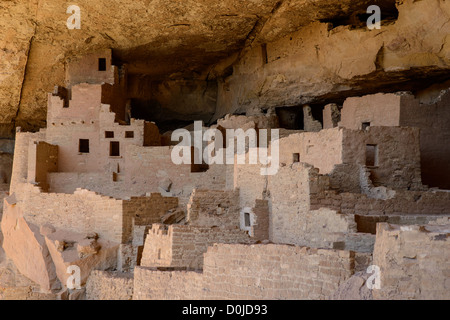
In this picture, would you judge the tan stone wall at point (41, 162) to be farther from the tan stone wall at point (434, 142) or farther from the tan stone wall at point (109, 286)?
the tan stone wall at point (434, 142)

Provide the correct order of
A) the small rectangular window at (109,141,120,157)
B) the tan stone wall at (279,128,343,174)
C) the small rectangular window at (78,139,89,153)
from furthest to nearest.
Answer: the small rectangular window at (78,139,89,153), the small rectangular window at (109,141,120,157), the tan stone wall at (279,128,343,174)

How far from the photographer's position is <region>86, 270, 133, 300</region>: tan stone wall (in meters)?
10.0

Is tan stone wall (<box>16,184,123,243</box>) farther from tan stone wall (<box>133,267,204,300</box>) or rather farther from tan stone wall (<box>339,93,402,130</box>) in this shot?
tan stone wall (<box>339,93,402,130</box>)

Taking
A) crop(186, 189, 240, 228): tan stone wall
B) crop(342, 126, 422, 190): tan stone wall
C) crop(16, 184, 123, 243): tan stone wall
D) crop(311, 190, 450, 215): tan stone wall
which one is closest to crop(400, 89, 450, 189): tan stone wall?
crop(342, 126, 422, 190): tan stone wall

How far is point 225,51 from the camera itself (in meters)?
19.7

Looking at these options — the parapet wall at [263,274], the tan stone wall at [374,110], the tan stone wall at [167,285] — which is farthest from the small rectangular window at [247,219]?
the tan stone wall at [374,110]

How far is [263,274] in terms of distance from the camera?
6.98 m

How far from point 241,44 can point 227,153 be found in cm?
562

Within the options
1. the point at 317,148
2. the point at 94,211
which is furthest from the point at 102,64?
the point at 317,148

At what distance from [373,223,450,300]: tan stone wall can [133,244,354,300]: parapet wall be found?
0.69m

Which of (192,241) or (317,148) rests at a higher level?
(317,148)

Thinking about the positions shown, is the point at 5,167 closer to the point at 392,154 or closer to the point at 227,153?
the point at 227,153

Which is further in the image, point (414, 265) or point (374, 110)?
point (374, 110)

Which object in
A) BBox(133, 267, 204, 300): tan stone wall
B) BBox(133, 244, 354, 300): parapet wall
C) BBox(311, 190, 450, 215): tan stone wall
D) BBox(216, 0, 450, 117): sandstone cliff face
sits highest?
BBox(216, 0, 450, 117): sandstone cliff face
